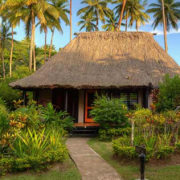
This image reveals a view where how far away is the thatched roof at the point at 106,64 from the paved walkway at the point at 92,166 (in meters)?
5.04

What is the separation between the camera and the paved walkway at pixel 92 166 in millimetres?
4719

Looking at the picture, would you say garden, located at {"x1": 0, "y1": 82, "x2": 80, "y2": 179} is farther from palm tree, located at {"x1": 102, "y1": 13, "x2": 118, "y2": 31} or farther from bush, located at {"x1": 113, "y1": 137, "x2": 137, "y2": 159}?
palm tree, located at {"x1": 102, "y1": 13, "x2": 118, "y2": 31}

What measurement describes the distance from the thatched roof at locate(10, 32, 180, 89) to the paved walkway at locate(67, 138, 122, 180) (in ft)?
16.5

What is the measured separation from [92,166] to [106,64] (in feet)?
29.3

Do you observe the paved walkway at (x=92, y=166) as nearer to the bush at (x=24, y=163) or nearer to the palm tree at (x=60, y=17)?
the bush at (x=24, y=163)

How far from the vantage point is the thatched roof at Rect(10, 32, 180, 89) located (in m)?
11.7

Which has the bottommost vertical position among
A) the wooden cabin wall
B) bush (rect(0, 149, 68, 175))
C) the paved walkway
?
the paved walkway

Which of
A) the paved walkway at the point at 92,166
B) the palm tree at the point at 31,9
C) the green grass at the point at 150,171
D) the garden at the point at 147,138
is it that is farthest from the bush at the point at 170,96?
the palm tree at the point at 31,9

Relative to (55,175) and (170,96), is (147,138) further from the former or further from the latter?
(170,96)

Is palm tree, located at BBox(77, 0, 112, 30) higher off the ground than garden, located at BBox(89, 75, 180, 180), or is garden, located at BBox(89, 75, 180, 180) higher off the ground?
palm tree, located at BBox(77, 0, 112, 30)

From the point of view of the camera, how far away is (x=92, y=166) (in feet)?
17.8

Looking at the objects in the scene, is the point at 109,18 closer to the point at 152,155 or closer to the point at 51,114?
the point at 51,114

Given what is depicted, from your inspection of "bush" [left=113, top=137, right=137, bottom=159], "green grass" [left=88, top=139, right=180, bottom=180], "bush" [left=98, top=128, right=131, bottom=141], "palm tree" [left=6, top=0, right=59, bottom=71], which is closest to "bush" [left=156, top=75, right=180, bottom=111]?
"bush" [left=98, top=128, right=131, bottom=141]

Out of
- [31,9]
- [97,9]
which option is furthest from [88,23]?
[31,9]
